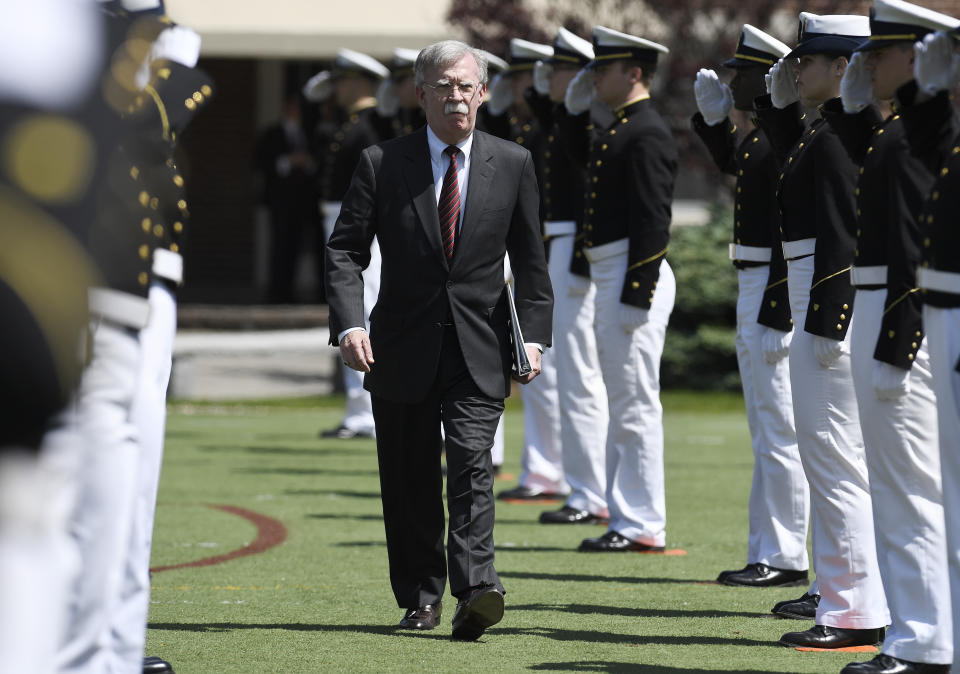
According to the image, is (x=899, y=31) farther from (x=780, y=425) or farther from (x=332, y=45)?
(x=332, y=45)

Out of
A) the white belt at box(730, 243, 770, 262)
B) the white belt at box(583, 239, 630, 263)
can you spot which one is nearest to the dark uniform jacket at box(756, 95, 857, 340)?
the white belt at box(730, 243, 770, 262)

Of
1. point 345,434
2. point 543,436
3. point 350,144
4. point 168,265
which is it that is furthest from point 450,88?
point 345,434

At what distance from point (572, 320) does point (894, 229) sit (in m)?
4.39

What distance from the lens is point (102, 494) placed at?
15.0ft

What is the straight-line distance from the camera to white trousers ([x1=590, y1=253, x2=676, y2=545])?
330 inches

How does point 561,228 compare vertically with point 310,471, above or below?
above

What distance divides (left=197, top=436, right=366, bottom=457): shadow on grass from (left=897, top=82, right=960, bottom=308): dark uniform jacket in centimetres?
778

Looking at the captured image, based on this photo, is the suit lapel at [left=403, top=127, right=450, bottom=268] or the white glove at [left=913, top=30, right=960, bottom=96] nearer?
the white glove at [left=913, top=30, right=960, bottom=96]

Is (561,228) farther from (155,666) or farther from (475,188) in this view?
(155,666)

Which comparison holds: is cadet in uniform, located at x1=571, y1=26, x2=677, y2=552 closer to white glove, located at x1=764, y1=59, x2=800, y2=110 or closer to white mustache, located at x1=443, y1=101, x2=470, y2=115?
white glove, located at x1=764, y1=59, x2=800, y2=110

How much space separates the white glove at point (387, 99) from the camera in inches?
480

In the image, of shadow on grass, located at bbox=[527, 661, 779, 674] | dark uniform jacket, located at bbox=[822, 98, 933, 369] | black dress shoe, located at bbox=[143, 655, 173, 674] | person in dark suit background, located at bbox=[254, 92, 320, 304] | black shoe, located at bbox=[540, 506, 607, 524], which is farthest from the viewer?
person in dark suit background, located at bbox=[254, 92, 320, 304]

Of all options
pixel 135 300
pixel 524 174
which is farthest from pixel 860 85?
pixel 135 300

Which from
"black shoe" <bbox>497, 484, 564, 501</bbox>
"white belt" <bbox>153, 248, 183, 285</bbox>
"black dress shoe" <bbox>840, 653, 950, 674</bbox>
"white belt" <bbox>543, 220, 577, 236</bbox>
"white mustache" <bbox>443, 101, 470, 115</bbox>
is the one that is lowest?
"black shoe" <bbox>497, 484, 564, 501</bbox>
